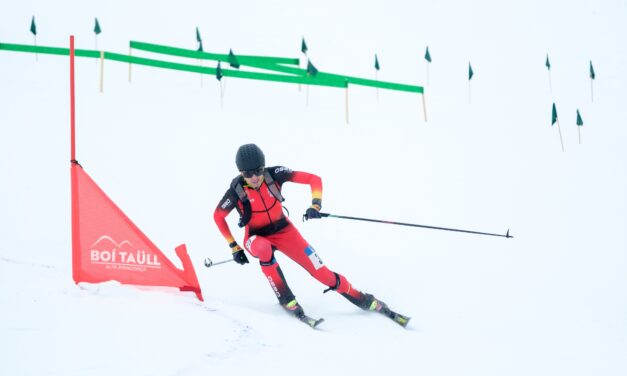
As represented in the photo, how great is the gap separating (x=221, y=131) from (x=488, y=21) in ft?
49.0

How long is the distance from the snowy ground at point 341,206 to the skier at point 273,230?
29 centimetres

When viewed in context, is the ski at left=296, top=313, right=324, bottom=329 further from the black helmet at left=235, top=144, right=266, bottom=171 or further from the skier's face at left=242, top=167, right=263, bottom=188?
the black helmet at left=235, top=144, right=266, bottom=171

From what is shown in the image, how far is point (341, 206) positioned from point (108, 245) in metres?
4.31

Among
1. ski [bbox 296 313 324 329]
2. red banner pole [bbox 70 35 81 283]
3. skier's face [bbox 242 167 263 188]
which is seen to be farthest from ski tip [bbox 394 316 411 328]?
red banner pole [bbox 70 35 81 283]

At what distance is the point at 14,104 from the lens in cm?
1002

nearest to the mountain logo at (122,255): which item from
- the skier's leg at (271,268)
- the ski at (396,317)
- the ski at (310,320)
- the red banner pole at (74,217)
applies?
the red banner pole at (74,217)

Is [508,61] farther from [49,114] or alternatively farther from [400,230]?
[49,114]

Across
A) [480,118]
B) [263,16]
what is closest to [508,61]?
[480,118]

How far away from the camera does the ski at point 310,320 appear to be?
16.8 feet

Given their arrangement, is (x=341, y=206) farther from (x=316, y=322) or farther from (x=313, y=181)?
(x=316, y=322)

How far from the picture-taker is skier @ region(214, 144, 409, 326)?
5410mm

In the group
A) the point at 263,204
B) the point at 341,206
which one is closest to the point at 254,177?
the point at 263,204

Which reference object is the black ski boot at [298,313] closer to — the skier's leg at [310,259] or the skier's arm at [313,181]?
the skier's leg at [310,259]

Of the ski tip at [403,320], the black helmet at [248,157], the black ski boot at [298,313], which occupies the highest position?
the black helmet at [248,157]
